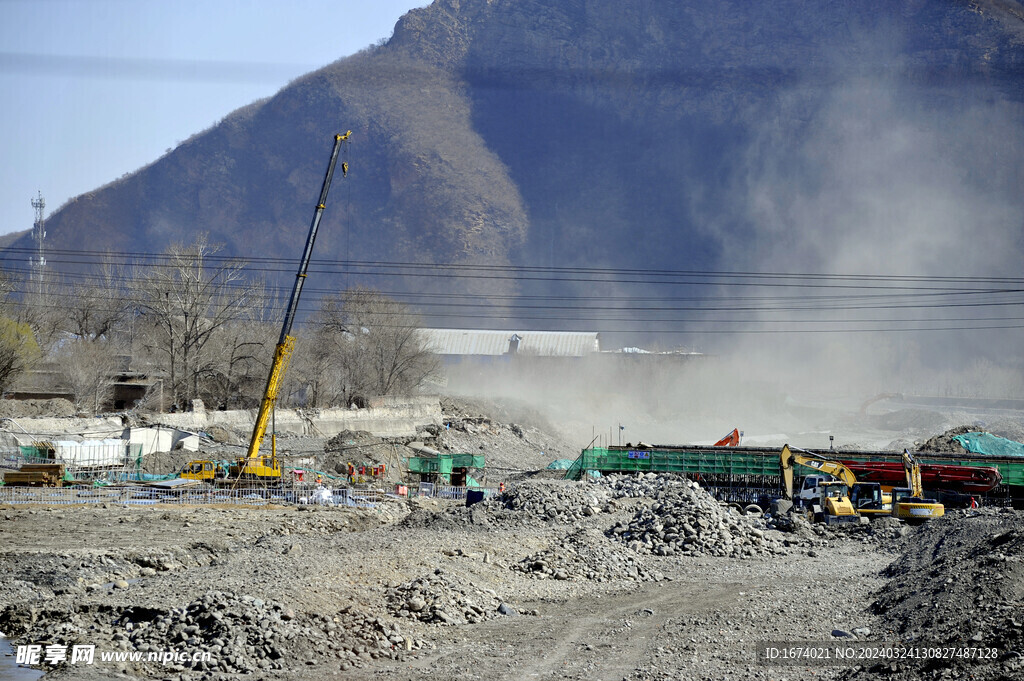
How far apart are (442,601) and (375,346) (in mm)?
67512

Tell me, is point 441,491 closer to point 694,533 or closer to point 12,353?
point 694,533

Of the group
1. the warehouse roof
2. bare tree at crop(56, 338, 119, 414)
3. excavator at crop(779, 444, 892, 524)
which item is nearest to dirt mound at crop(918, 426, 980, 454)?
excavator at crop(779, 444, 892, 524)

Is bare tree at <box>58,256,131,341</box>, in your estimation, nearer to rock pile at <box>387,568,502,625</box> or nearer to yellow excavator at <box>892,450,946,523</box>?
yellow excavator at <box>892,450,946,523</box>

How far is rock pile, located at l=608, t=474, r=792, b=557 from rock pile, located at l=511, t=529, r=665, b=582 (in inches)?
66.5

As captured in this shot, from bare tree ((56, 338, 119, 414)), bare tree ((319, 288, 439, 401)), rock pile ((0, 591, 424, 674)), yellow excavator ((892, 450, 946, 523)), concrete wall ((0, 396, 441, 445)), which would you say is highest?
bare tree ((319, 288, 439, 401))

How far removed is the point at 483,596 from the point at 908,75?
19196cm

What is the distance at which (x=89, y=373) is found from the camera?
61156 mm

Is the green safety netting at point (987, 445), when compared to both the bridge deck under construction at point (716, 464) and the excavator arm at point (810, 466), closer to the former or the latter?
the bridge deck under construction at point (716, 464)

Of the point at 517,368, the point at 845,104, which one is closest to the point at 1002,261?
the point at 845,104

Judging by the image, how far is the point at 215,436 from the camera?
50594 millimetres

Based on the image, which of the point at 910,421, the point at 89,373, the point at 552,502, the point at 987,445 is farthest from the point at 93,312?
the point at 910,421

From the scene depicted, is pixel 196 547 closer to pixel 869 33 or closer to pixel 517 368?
pixel 517 368

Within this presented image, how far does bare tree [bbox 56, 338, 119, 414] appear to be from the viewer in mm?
60188

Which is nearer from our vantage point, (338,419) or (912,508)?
(912,508)
